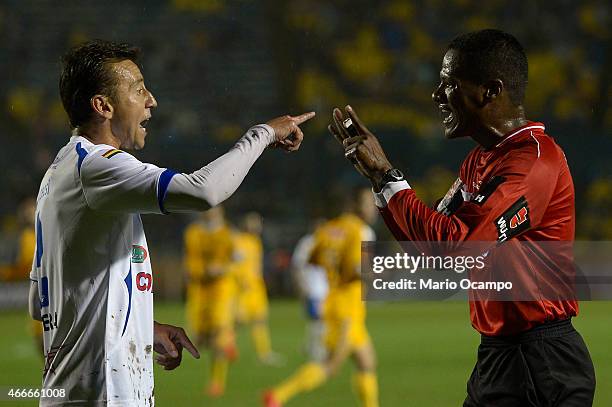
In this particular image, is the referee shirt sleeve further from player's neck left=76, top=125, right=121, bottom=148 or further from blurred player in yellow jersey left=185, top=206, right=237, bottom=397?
blurred player in yellow jersey left=185, top=206, right=237, bottom=397

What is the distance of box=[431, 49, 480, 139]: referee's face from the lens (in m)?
2.67

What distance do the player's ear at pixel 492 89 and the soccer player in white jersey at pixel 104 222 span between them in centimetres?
56

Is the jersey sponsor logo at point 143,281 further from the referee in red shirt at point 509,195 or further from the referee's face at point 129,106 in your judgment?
the referee in red shirt at point 509,195

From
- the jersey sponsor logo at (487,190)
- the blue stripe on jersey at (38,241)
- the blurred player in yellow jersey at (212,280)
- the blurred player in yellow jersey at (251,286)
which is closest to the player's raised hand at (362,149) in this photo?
the jersey sponsor logo at (487,190)

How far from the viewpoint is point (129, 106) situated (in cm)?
246

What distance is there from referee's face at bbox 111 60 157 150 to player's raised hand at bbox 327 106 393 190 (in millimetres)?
514

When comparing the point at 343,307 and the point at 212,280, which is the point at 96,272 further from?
the point at 212,280

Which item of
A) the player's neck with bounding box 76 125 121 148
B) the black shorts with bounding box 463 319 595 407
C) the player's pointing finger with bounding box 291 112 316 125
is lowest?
the black shorts with bounding box 463 319 595 407

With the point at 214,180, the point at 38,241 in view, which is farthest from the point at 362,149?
the point at 38,241

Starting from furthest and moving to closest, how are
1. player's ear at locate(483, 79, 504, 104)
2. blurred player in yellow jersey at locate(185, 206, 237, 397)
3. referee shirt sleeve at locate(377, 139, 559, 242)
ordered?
blurred player in yellow jersey at locate(185, 206, 237, 397) → player's ear at locate(483, 79, 504, 104) → referee shirt sleeve at locate(377, 139, 559, 242)

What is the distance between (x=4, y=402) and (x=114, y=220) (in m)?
4.05

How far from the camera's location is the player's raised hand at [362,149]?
2586 millimetres

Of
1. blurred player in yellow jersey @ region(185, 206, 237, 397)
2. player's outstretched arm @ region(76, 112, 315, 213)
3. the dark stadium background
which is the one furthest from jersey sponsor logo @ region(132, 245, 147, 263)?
the dark stadium background

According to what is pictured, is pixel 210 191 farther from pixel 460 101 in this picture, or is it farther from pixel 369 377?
pixel 369 377
